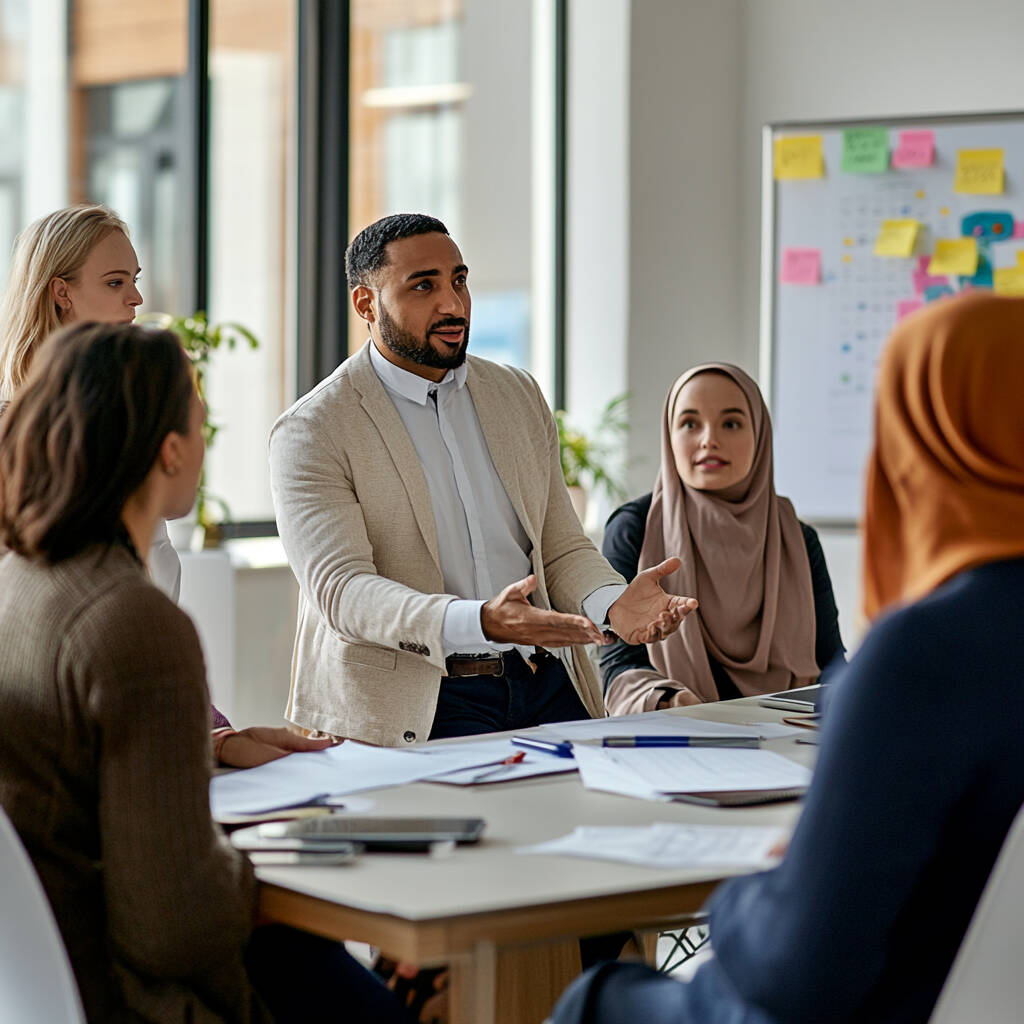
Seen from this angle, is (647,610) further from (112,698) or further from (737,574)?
(112,698)

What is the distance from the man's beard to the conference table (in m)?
1.26

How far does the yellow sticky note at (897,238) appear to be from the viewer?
4.59 meters

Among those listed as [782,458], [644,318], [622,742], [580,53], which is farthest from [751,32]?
[622,742]

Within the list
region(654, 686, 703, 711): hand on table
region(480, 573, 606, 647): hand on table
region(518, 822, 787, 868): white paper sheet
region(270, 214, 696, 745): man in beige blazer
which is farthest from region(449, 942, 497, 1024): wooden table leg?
region(654, 686, 703, 711): hand on table

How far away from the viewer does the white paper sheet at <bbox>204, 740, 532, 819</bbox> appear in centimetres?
170

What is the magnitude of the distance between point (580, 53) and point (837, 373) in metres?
1.44

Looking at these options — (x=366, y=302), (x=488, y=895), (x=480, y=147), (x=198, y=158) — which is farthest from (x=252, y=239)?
(x=488, y=895)

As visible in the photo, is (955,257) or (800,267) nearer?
(955,257)

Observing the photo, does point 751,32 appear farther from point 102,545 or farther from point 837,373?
point 102,545

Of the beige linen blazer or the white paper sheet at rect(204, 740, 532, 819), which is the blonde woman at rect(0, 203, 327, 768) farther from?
the white paper sheet at rect(204, 740, 532, 819)

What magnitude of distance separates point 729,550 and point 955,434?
1.91m

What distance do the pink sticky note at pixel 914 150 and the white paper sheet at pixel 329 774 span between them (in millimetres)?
3175

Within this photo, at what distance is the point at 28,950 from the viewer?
135cm

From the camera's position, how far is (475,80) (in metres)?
5.54
